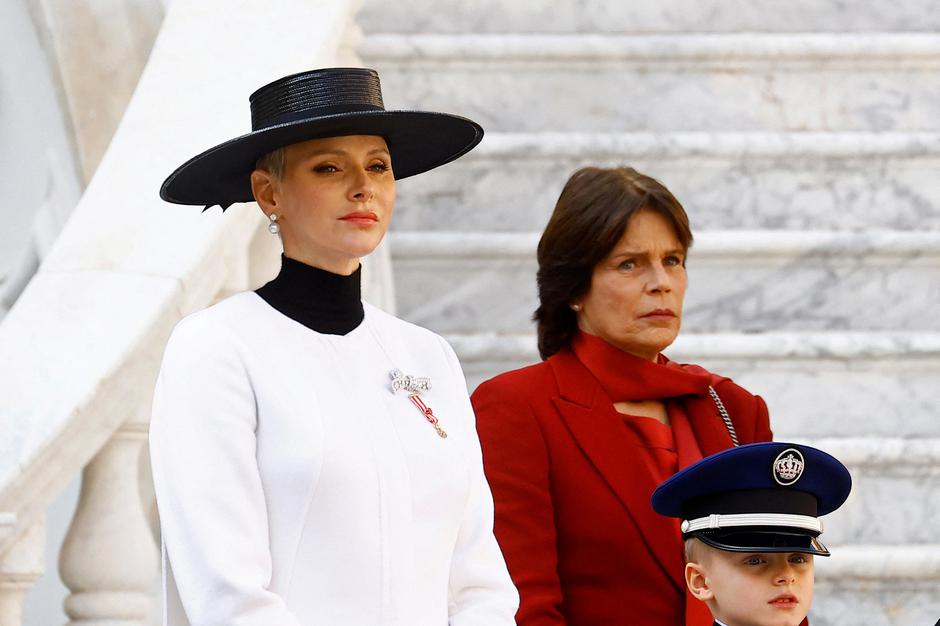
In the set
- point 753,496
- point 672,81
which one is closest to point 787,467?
point 753,496

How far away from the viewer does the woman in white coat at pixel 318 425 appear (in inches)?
79.9

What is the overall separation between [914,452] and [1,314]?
7.29 feet

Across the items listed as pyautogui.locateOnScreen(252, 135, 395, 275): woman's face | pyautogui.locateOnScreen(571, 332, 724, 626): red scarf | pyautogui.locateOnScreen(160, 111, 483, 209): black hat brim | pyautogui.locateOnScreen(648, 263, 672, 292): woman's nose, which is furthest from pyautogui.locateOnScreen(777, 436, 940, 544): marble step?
pyautogui.locateOnScreen(252, 135, 395, 275): woman's face

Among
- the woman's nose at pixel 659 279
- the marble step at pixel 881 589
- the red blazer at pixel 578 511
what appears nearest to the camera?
the red blazer at pixel 578 511

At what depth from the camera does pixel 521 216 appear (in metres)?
4.58

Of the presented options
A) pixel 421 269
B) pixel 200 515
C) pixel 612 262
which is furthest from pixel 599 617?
pixel 421 269

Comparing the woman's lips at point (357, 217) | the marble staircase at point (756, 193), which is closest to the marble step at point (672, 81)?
the marble staircase at point (756, 193)

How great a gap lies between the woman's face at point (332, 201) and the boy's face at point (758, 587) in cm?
76

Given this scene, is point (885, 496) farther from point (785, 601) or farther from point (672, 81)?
point (785, 601)

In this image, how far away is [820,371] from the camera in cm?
425

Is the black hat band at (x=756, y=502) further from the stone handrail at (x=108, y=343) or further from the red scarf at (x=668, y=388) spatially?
the stone handrail at (x=108, y=343)

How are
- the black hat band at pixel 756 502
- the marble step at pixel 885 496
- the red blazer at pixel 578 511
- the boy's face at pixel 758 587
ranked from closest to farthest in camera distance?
the boy's face at pixel 758 587, the black hat band at pixel 756 502, the red blazer at pixel 578 511, the marble step at pixel 885 496

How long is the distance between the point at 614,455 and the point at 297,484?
0.96 metres

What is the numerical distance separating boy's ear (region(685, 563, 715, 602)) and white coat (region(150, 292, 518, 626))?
18.6 inches
